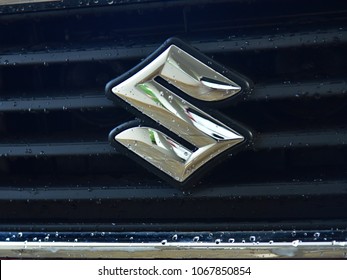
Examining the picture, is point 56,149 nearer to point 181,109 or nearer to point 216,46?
point 181,109

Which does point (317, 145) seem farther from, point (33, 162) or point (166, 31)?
point (33, 162)

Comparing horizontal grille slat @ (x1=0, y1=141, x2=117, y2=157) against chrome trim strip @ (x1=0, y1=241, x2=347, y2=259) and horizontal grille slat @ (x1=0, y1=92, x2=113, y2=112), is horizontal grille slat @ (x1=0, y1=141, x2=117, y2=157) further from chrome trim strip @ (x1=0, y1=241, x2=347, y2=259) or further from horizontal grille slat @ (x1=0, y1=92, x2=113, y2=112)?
chrome trim strip @ (x1=0, y1=241, x2=347, y2=259)

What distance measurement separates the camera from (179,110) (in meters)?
1.40

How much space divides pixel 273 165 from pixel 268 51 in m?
0.29

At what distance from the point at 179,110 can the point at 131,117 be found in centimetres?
15

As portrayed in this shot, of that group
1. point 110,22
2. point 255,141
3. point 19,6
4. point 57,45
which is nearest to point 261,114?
point 255,141

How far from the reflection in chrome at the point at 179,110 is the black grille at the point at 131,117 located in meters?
0.05

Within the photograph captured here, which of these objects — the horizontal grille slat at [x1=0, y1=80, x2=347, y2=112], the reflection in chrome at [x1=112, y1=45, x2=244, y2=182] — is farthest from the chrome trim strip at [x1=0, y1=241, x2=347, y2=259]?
the horizontal grille slat at [x1=0, y1=80, x2=347, y2=112]

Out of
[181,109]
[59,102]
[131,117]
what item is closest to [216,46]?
[181,109]

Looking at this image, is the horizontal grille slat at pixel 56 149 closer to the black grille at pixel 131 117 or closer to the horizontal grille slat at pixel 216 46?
the black grille at pixel 131 117

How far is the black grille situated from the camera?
55.4 inches

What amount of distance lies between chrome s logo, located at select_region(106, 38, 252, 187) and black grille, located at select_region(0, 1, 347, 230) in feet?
0.12

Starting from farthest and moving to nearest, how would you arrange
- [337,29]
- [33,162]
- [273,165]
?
[33,162] < [273,165] < [337,29]

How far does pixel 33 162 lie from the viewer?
165 cm
